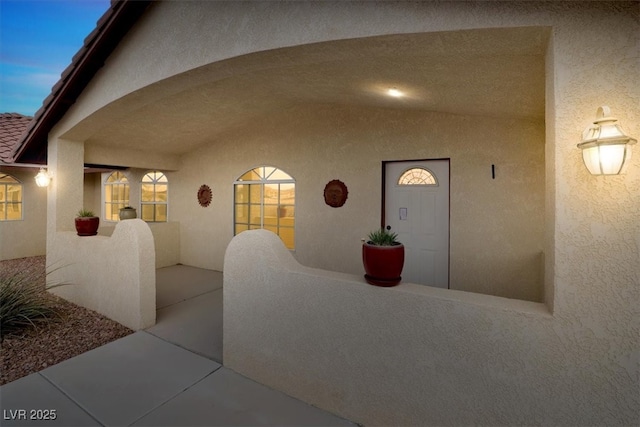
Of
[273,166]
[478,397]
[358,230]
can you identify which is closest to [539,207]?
[358,230]

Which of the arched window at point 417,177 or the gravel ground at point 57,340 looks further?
the arched window at point 417,177

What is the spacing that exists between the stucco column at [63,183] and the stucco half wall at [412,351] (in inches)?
184

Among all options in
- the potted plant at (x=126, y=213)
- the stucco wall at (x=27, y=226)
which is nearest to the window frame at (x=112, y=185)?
the potted plant at (x=126, y=213)

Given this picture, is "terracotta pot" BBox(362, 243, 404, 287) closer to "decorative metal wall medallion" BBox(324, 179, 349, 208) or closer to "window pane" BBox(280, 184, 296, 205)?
"decorative metal wall medallion" BBox(324, 179, 349, 208)

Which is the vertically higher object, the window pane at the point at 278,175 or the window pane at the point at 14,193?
the window pane at the point at 278,175

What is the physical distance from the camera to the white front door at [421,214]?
5012 mm

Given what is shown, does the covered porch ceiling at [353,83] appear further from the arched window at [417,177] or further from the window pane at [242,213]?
the window pane at [242,213]

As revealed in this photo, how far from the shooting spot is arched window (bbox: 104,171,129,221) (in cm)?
930

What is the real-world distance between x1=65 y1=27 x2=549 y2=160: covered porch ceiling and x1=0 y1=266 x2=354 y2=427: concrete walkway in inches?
125

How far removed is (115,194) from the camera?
31.5 ft

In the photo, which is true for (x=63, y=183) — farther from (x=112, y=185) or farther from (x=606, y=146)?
(x=606, y=146)

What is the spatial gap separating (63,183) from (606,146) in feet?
25.1

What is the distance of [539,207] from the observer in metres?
4.23

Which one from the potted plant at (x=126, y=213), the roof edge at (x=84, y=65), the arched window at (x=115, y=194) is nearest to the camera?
the roof edge at (x=84, y=65)
